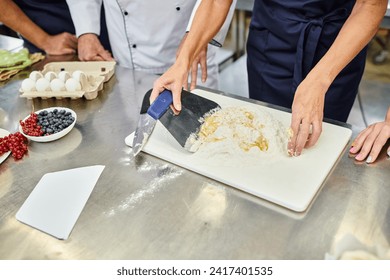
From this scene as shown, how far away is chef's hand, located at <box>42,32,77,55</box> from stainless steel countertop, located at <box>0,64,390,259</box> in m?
0.68

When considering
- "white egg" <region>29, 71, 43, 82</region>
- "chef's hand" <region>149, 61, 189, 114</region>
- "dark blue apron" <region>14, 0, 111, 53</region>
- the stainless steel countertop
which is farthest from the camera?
"dark blue apron" <region>14, 0, 111, 53</region>

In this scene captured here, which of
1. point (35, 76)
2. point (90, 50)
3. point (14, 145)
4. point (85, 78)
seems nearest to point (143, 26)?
point (90, 50)

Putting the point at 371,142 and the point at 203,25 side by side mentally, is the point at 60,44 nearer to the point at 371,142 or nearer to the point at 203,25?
the point at 203,25

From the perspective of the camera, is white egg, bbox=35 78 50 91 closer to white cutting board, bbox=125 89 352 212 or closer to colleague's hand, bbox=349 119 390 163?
white cutting board, bbox=125 89 352 212

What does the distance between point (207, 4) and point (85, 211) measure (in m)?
0.73

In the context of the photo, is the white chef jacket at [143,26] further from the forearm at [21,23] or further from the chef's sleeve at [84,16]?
the forearm at [21,23]

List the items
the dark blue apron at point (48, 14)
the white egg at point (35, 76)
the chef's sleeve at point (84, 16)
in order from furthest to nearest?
1. the dark blue apron at point (48, 14)
2. the chef's sleeve at point (84, 16)
3. the white egg at point (35, 76)

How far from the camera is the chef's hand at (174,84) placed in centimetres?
97

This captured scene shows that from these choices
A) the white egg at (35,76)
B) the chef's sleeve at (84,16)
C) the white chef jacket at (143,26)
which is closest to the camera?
the white egg at (35,76)

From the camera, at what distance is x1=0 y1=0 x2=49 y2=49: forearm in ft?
4.95

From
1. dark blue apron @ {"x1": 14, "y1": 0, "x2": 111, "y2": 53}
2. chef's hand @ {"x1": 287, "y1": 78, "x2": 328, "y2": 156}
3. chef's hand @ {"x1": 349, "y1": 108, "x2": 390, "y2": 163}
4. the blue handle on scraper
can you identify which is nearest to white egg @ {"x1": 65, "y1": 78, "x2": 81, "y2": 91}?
the blue handle on scraper

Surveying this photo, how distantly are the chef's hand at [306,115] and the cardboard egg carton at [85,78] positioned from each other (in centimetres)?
68

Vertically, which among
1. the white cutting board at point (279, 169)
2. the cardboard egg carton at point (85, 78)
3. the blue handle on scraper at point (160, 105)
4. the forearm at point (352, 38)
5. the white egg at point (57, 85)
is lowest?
the cardboard egg carton at point (85, 78)

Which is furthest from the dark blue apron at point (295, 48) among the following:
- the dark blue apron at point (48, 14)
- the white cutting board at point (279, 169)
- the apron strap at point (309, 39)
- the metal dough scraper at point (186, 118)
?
the dark blue apron at point (48, 14)
